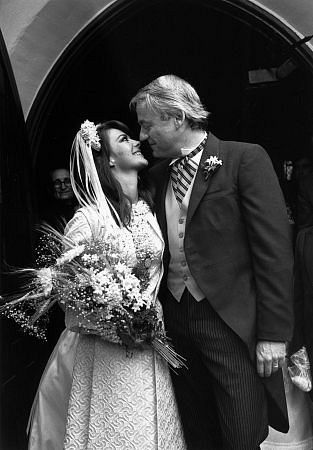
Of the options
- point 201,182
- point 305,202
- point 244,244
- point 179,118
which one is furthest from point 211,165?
point 305,202

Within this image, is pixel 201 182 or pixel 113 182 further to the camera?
pixel 113 182

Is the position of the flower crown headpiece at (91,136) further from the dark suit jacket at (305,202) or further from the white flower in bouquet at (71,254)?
the dark suit jacket at (305,202)

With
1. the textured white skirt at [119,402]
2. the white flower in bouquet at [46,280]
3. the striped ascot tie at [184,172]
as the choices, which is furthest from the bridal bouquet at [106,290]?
the striped ascot tie at [184,172]

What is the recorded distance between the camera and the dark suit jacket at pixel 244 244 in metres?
2.83

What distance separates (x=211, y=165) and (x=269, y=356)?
91cm

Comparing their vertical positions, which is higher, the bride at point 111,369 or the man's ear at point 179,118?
the man's ear at point 179,118

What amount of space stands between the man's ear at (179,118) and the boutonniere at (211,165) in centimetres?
24

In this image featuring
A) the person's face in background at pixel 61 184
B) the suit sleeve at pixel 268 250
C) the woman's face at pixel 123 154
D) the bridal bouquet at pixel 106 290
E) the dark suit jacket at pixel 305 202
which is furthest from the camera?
the person's face in background at pixel 61 184

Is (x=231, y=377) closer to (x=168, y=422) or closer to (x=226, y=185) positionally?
(x=168, y=422)

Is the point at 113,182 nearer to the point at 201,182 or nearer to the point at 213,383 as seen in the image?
the point at 201,182

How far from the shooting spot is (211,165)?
9.81 ft

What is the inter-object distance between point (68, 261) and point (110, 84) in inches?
55.7

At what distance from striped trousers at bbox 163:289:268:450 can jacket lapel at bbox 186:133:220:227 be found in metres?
0.42

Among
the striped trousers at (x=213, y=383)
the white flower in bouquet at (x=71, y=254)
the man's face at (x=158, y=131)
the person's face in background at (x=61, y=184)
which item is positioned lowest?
the striped trousers at (x=213, y=383)
